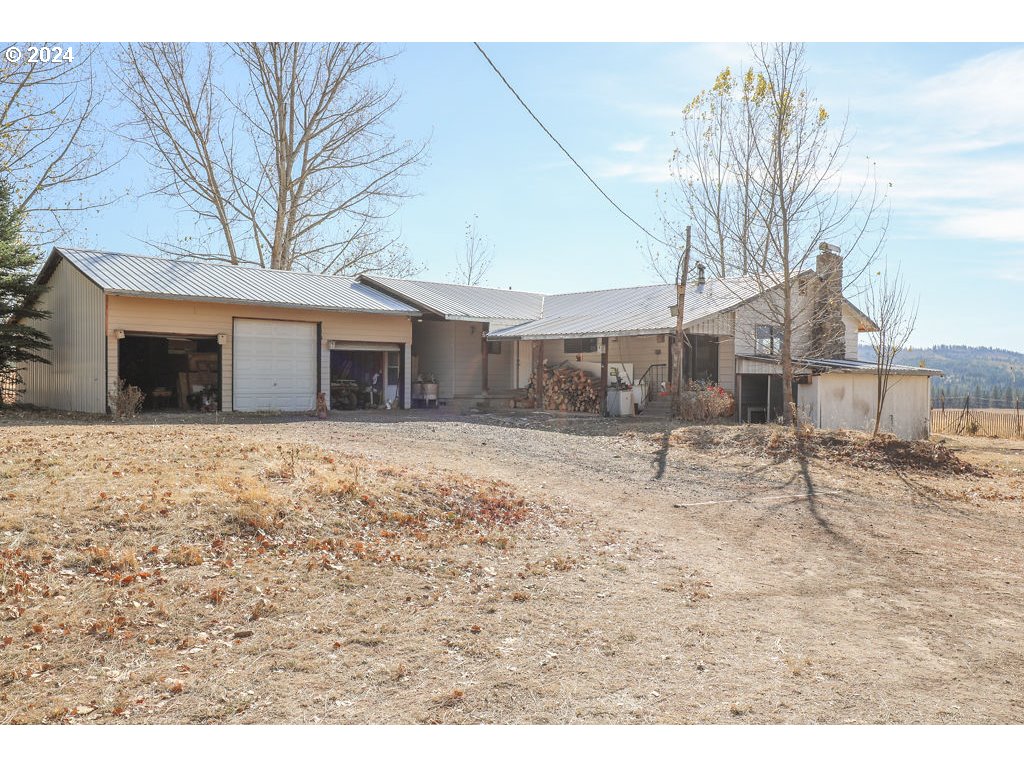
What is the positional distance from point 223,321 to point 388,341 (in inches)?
197

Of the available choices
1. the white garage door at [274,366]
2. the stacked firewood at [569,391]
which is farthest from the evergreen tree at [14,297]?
the stacked firewood at [569,391]

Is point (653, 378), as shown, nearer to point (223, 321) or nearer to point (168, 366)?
A: point (223, 321)

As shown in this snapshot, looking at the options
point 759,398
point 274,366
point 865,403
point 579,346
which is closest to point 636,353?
point 579,346

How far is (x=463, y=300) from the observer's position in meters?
26.5

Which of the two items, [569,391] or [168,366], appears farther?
[168,366]

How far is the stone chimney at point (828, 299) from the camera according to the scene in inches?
749

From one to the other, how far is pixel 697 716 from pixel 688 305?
61.7 feet

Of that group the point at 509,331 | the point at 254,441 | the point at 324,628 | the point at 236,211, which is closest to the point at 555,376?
the point at 509,331

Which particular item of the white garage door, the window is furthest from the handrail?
the white garage door

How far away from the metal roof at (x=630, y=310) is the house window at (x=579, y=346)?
25.2 inches

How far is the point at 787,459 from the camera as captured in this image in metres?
13.5

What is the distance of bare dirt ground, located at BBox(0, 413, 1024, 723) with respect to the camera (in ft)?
13.9

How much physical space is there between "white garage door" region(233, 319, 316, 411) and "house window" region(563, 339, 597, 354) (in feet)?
26.3

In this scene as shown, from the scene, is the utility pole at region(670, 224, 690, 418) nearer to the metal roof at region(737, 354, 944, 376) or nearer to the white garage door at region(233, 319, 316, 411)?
the metal roof at region(737, 354, 944, 376)
